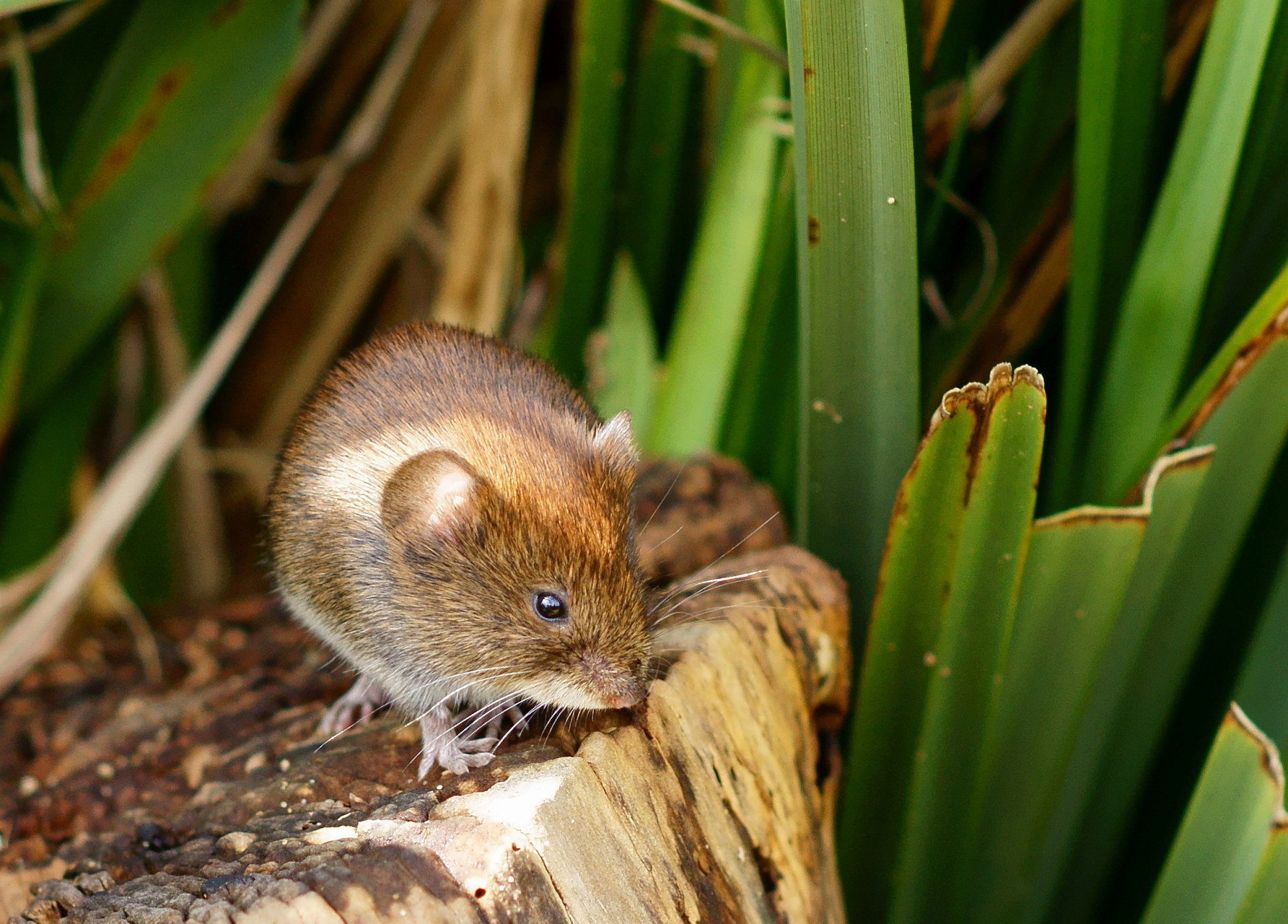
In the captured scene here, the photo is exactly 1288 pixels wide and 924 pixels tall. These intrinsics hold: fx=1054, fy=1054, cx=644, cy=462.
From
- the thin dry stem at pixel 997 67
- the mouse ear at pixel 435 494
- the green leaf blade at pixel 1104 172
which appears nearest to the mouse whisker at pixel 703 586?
the mouse ear at pixel 435 494

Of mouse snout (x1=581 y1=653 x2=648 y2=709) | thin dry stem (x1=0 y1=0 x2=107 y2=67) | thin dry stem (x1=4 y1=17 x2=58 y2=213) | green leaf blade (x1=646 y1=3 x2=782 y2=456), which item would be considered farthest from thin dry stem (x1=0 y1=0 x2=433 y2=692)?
mouse snout (x1=581 y1=653 x2=648 y2=709)

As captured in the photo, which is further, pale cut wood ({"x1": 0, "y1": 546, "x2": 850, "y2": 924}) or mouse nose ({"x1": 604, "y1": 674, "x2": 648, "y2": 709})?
mouse nose ({"x1": 604, "y1": 674, "x2": 648, "y2": 709})

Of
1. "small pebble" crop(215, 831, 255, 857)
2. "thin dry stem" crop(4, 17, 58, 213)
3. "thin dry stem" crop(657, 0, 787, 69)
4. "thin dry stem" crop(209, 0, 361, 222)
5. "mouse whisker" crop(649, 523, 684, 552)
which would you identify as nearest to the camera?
"small pebble" crop(215, 831, 255, 857)

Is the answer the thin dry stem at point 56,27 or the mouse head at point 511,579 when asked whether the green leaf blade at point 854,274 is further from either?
the thin dry stem at point 56,27

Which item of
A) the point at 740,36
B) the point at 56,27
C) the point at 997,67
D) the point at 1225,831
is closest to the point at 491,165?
the point at 56,27

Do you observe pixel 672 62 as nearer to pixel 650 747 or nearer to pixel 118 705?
pixel 650 747

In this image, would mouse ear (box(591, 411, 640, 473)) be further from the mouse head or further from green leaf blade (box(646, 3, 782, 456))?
green leaf blade (box(646, 3, 782, 456))

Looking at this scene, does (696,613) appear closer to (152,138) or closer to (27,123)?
(152,138)
